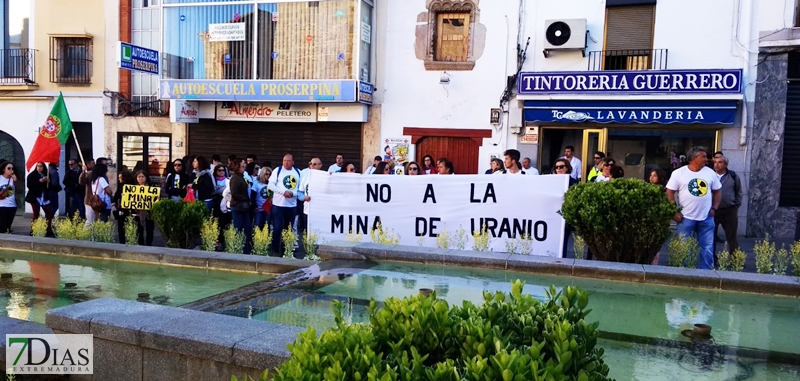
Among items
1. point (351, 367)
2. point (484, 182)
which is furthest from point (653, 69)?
point (351, 367)

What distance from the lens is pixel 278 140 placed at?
57.8 ft

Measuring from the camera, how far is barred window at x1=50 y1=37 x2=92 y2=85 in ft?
61.0

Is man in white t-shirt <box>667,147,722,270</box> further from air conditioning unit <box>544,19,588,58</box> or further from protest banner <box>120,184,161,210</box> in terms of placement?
protest banner <box>120,184,161,210</box>

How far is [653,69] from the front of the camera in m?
14.2

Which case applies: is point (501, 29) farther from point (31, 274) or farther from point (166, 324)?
point (166, 324)

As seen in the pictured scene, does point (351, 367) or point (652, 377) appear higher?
point (351, 367)

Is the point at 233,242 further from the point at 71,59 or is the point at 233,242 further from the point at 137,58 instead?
the point at 71,59

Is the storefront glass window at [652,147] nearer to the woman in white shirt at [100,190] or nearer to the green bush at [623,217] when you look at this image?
the green bush at [623,217]

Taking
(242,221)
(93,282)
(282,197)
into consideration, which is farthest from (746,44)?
(93,282)

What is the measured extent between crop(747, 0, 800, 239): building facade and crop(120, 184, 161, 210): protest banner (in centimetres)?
1174

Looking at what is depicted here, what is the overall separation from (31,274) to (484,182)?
6.00 meters

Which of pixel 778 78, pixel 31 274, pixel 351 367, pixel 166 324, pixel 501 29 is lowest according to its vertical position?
pixel 31 274

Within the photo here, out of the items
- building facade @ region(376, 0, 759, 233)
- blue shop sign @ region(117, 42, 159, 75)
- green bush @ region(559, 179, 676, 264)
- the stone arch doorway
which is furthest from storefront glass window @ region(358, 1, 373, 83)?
the stone arch doorway

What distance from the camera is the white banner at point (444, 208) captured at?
8.95 meters
